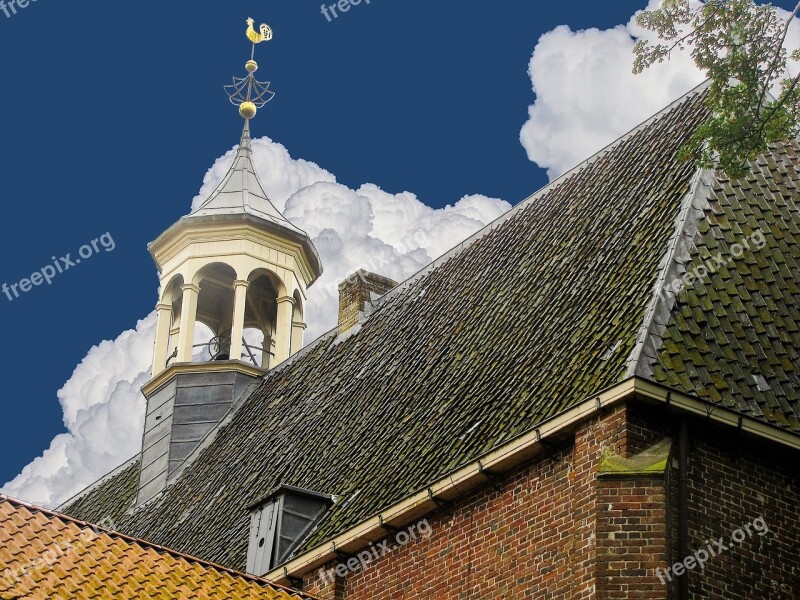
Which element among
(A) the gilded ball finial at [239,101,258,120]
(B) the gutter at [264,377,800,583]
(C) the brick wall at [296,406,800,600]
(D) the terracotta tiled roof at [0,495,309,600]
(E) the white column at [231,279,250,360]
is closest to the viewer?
(D) the terracotta tiled roof at [0,495,309,600]

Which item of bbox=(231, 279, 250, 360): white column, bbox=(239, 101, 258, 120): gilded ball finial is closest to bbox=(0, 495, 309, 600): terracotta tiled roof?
bbox=(231, 279, 250, 360): white column

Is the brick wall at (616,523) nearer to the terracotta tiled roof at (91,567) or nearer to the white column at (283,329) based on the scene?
the terracotta tiled roof at (91,567)

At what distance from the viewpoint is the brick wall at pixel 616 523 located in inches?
670

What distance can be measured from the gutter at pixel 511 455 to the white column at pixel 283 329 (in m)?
13.3

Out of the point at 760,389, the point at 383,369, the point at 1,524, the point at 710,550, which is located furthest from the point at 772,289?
the point at 1,524

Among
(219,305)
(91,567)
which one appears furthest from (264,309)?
(91,567)

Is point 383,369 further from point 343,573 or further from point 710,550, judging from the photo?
point 710,550

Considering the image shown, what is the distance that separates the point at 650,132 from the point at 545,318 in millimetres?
4626

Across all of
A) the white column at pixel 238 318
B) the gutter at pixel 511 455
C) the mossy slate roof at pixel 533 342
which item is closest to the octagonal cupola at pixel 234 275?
the white column at pixel 238 318

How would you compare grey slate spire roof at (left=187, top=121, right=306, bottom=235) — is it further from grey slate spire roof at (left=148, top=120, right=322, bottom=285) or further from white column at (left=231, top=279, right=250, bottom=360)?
white column at (left=231, top=279, right=250, bottom=360)

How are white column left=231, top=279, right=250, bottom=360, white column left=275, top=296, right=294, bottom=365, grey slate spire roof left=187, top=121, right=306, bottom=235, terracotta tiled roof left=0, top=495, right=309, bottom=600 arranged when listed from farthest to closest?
grey slate spire roof left=187, top=121, right=306, bottom=235 < white column left=275, top=296, right=294, bottom=365 < white column left=231, top=279, right=250, bottom=360 < terracotta tiled roof left=0, top=495, right=309, bottom=600

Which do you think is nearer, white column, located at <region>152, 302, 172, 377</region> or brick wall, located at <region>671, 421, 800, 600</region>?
brick wall, located at <region>671, 421, 800, 600</region>

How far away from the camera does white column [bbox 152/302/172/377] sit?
116 ft

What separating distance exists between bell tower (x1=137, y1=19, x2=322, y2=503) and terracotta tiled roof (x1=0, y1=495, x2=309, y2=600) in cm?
1326
